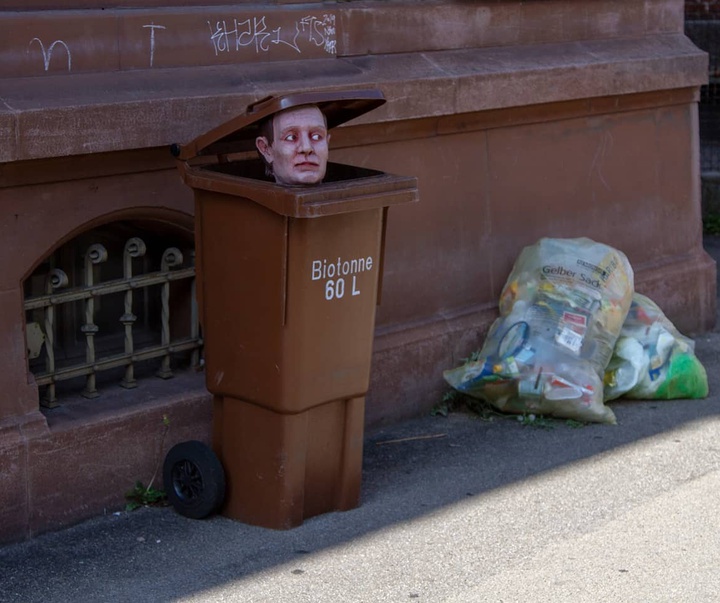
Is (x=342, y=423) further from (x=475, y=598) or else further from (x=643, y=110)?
(x=643, y=110)

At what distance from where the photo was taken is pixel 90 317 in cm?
491

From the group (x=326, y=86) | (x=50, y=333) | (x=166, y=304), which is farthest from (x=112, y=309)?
(x=326, y=86)

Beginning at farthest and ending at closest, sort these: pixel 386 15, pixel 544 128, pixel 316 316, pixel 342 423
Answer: pixel 544 128
pixel 386 15
pixel 342 423
pixel 316 316

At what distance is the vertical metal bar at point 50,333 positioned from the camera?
187 inches

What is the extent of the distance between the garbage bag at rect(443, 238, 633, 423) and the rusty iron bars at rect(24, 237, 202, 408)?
1481mm

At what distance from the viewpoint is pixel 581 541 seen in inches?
184

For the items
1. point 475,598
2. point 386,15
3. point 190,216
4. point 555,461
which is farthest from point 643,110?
point 475,598

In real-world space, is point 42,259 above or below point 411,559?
above

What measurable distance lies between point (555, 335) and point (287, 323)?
1.97 meters

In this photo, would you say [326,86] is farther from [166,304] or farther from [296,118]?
[166,304]

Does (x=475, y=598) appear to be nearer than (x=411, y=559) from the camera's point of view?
Yes

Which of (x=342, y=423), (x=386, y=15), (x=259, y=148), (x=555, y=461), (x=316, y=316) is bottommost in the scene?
(x=555, y=461)

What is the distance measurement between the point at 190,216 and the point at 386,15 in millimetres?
1487

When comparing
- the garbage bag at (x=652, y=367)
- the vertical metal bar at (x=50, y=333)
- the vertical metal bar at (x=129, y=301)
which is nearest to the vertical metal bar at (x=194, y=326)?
the vertical metal bar at (x=129, y=301)
